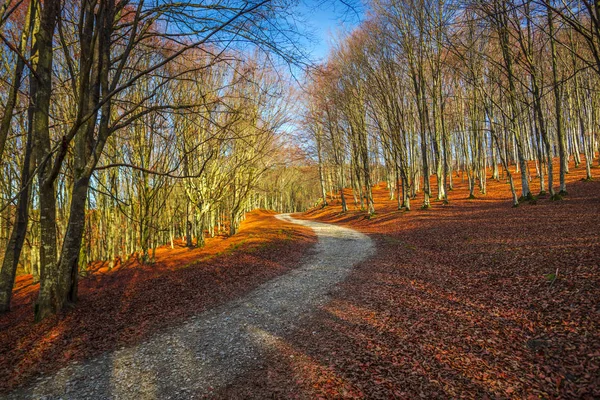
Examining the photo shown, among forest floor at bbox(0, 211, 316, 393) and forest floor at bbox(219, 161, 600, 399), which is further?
forest floor at bbox(0, 211, 316, 393)

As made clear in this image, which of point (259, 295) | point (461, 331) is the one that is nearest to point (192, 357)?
point (259, 295)

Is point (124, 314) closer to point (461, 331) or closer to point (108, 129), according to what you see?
point (108, 129)

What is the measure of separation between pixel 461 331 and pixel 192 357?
14.8 feet

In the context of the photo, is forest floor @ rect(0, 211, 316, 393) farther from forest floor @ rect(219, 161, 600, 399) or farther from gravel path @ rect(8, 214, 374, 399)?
forest floor @ rect(219, 161, 600, 399)

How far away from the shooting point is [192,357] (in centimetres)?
442

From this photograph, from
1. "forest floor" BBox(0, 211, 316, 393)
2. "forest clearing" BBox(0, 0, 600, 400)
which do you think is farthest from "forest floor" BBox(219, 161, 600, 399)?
"forest floor" BBox(0, 211, 316, 393)

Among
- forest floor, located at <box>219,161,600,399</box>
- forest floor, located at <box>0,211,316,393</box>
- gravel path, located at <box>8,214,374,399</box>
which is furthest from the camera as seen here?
forest floor, located at <box>0,211,316,393</box>

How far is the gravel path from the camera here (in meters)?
3.68

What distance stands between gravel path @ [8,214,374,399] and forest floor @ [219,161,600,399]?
416 mm

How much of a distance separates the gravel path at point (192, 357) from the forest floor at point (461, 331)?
42 centimetres

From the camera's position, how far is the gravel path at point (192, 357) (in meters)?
3.68

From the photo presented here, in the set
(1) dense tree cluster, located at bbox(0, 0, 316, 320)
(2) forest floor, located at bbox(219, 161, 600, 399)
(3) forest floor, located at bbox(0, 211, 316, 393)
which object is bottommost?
(2) forest floor, located at bbox(219, 161, 600, 399)

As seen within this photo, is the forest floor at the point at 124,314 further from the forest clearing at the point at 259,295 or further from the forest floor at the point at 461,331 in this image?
the forest floor at the point at 461,331

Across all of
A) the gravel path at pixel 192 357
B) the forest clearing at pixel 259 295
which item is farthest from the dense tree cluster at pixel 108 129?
the gravel path at pixel 192 357
